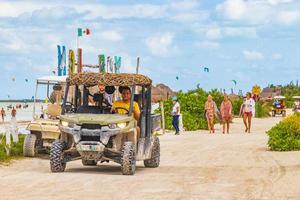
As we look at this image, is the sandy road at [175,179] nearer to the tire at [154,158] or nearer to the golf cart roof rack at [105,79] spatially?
the tire at [154,158]

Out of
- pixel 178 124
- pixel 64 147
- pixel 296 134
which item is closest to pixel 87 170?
pixel 64 147

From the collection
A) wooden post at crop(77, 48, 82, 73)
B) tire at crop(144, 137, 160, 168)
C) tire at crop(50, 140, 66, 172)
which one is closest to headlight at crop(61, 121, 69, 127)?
tire at crop(50, 140, 66, 172)

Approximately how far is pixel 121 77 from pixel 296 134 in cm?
815

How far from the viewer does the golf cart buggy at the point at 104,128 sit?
16656 mm

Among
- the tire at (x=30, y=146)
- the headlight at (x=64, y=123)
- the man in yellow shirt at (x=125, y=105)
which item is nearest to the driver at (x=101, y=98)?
the man in yellow shirt at (x=125, y=105)

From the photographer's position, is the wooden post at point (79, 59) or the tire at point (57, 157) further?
the wooden post at point (79, 59)

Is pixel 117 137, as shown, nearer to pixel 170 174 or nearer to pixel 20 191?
pixel 170 174

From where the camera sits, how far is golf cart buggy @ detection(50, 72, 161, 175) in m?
16.7

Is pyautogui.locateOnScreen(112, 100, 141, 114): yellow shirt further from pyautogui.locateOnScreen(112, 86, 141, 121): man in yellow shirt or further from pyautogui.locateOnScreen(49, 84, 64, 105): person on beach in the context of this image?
pyautogui.locateOnScreen(49, 84, 64, 105): person on beach

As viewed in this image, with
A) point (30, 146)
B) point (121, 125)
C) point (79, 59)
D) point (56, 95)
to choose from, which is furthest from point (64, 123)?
point (79, 59)

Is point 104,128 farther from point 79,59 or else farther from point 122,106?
point 79,59

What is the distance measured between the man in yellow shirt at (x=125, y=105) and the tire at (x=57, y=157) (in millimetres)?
1466

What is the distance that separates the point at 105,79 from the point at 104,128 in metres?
1.37

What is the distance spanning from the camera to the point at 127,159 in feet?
54.4
